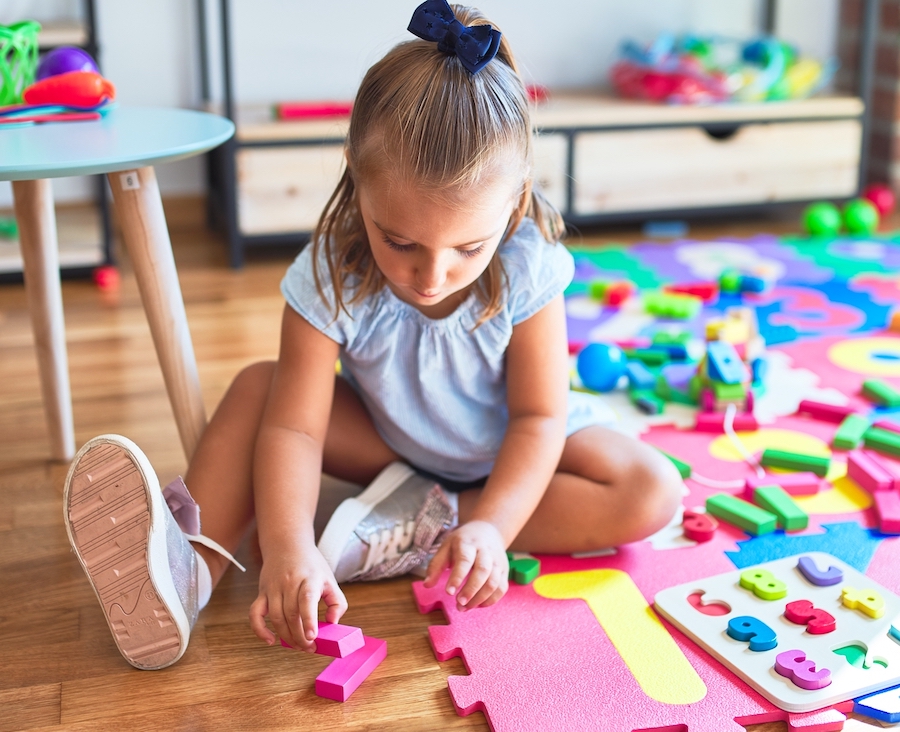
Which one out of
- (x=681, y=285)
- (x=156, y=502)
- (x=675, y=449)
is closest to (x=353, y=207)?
(x=156, y=502)

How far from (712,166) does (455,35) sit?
1.51m

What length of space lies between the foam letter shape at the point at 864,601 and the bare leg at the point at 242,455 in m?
0.42

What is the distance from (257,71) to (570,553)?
1515 millimetres

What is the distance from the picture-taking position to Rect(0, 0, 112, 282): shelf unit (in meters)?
1.71

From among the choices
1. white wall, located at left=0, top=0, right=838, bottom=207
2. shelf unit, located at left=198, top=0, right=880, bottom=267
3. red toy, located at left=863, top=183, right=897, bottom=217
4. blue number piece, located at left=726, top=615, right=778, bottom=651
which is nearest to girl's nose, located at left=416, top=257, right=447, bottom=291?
blue number piece, located at left=726, top=615, right=778, bottom=651

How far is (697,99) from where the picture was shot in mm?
2078

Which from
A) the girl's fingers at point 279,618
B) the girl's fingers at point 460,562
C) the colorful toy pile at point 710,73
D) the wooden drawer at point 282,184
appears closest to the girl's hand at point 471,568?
the girl's fingers at point 460,562

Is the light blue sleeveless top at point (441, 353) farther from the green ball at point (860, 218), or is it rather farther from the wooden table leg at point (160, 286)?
the green ball at point (860, 218)

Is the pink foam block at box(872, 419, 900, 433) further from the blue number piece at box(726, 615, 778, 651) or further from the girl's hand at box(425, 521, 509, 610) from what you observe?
the girl's hand at box(425, 521, 509, 610)

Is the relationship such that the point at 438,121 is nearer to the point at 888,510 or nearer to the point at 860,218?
the point at 888,510

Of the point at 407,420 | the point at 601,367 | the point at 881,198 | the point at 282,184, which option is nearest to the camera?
the point at 407,420

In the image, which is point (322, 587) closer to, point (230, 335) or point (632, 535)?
point (632, 535)

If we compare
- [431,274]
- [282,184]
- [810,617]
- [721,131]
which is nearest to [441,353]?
[431,274]

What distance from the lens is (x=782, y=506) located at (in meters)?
0.98
